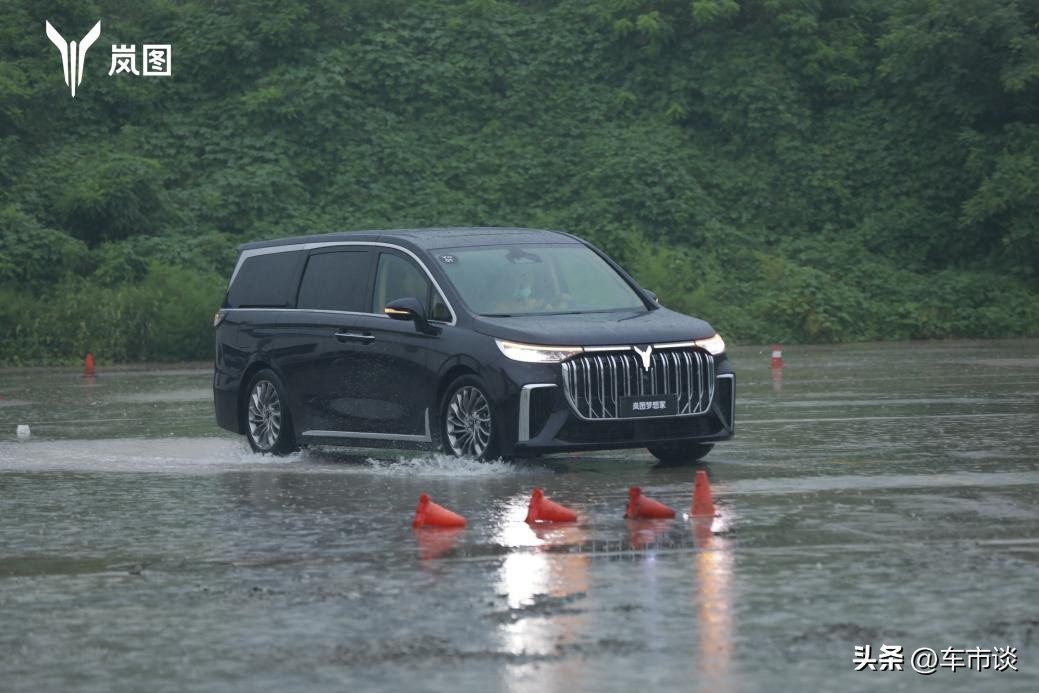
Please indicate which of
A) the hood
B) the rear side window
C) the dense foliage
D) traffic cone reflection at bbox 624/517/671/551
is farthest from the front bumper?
the dense foliage

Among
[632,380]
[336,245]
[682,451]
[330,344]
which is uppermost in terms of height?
[336,245]

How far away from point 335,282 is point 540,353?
117 inches

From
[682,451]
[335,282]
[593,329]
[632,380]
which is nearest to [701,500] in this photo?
[632,380]

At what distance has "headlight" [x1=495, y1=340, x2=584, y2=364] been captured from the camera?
49.8 feet

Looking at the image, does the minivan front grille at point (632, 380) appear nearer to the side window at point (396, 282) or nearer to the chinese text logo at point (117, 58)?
the side window at point (396, 282)

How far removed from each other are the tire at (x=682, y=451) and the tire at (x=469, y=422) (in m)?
1.31

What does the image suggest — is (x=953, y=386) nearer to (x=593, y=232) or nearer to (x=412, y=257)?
(x=412, y=257)

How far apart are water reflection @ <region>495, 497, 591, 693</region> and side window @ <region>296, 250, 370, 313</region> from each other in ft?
16.9

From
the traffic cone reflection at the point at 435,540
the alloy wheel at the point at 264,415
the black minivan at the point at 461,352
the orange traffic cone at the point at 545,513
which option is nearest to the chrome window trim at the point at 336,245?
the black minivan at the point at 461,352

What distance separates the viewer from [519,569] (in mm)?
10062

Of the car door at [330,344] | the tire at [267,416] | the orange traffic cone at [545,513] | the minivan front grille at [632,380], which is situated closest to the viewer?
the orange traffic cone at [545,513]

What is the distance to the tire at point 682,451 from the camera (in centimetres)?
1588

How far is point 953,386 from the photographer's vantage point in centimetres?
2423

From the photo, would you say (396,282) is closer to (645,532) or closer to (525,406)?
(525,406)
